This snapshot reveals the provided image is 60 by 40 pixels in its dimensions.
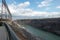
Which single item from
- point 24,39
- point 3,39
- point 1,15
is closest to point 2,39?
point 3,39

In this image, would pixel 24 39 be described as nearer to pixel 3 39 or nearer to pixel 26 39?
pixel 26 39

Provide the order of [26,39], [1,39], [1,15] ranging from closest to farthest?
[26,39]
[1,39]
[1,15]

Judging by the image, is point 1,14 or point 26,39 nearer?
point 26,39

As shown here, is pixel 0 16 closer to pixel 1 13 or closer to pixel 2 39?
pixel 1 13

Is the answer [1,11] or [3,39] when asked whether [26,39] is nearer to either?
[3,39]

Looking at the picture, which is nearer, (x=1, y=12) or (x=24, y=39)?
(x=24, y=39)

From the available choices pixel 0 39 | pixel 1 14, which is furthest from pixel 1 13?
pixel 0 39

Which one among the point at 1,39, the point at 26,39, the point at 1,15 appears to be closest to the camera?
the point at 26,39
